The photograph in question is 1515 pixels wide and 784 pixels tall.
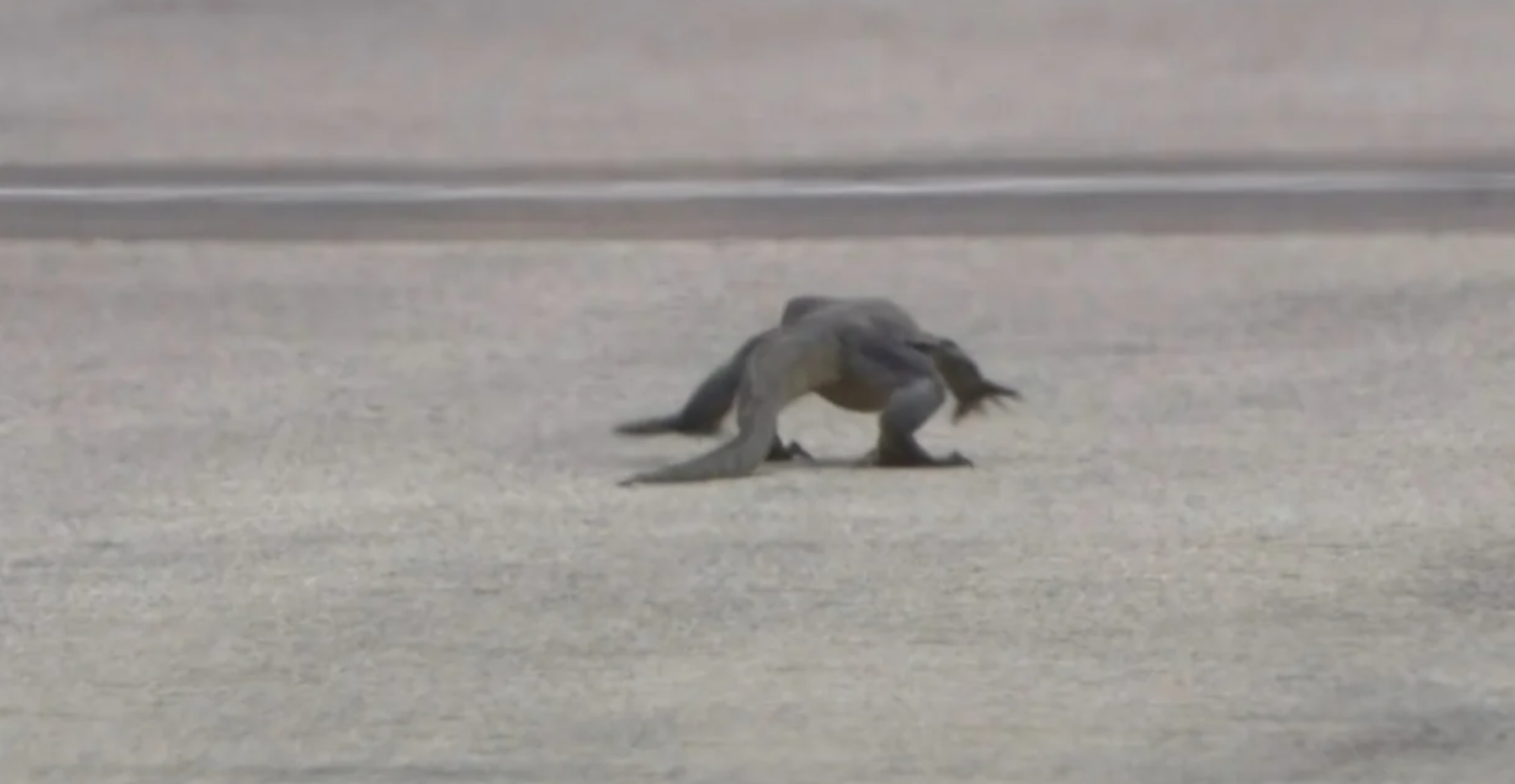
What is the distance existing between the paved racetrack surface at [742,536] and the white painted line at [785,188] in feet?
2.90

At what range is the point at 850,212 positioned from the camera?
320 inches

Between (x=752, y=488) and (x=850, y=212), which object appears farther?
(x=850, y=212)

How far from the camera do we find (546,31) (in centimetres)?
1176

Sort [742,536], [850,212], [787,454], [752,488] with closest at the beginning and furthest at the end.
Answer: [742,536] < [752,488] < [787,454] < [850,212]

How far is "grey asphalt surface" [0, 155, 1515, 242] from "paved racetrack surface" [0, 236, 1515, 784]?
17.7 inches

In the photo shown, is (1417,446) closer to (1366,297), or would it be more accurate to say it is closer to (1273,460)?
(1273,460)

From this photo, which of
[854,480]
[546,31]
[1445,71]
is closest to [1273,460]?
[854,480]

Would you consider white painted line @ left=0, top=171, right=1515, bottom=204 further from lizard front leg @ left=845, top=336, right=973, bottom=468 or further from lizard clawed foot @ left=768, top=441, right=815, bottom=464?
lizard front leg @ left=845, top=336, right=973, bottom=468

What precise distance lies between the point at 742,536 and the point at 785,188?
3.70 metres

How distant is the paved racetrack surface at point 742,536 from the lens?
3898 millimetres

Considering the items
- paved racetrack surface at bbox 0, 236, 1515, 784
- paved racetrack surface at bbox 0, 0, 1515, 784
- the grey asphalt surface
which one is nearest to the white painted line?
the grey asphalt surface

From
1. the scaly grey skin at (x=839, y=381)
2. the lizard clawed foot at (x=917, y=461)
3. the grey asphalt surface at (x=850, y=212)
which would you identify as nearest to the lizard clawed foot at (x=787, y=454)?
the scaly grey skin at (x=839, y=381)

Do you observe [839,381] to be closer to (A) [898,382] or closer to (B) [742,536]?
(A) [898,382]

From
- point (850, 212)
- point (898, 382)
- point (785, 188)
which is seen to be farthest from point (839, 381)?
point (785, 188)
